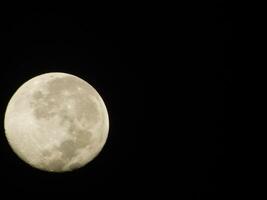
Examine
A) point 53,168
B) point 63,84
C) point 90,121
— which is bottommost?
point 53,168

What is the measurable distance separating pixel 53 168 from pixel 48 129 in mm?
→ 637

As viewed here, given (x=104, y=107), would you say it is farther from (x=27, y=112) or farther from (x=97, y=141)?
(x=27, y=112)

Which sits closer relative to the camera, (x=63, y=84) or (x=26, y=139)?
(x=26, y=139)

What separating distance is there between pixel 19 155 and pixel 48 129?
0.70 m

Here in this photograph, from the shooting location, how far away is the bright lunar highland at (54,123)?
247 inches

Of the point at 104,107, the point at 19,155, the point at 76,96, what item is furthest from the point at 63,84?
the point at 19,155

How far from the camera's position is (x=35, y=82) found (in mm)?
6754

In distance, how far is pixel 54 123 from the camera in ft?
20.6

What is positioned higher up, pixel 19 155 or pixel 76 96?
pixel 76 96

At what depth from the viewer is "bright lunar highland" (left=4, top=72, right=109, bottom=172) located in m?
6.27

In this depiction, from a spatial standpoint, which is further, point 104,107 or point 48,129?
point 104,107

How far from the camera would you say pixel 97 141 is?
679 centimetres

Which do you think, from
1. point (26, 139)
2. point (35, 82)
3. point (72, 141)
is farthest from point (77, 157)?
point (35, 82)

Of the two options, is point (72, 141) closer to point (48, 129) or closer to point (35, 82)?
point (48, 129)
